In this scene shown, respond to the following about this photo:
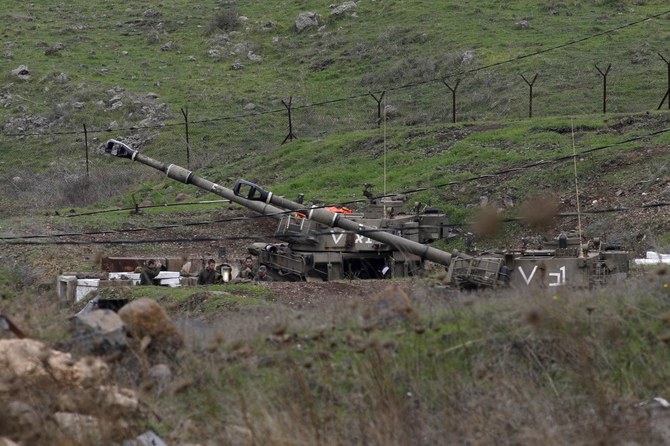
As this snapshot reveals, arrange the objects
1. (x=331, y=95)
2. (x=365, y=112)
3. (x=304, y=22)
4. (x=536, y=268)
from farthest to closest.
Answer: (x=304, y=22) → (x=331, y=95) → (x=365, y=112) → (x=536, y=268)

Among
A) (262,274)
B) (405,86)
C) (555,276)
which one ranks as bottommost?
(262,274)

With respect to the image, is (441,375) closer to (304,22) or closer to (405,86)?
(405,86)

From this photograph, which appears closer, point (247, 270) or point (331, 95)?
point (247, 270)

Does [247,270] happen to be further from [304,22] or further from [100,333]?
[304,22]

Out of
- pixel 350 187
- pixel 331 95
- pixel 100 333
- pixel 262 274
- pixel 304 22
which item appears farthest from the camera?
pixel 304 22

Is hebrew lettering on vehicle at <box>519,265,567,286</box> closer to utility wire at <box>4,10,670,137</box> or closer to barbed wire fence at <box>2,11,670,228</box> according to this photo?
barbed wire fence at <box>2,11,670,228</box>

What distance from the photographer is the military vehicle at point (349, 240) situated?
19484mm

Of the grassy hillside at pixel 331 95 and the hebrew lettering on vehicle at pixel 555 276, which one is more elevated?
the grassy hillside at pixel 331 95

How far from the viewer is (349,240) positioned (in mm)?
23469

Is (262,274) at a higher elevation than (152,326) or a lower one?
lower

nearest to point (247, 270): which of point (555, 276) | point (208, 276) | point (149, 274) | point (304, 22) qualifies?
point (208, 276)

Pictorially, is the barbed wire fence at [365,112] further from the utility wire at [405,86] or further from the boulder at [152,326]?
the boulder at [152,326]

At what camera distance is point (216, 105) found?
4512cm

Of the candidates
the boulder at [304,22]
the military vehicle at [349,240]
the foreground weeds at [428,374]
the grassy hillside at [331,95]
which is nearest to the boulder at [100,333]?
the foreground weeds at [428,374]
